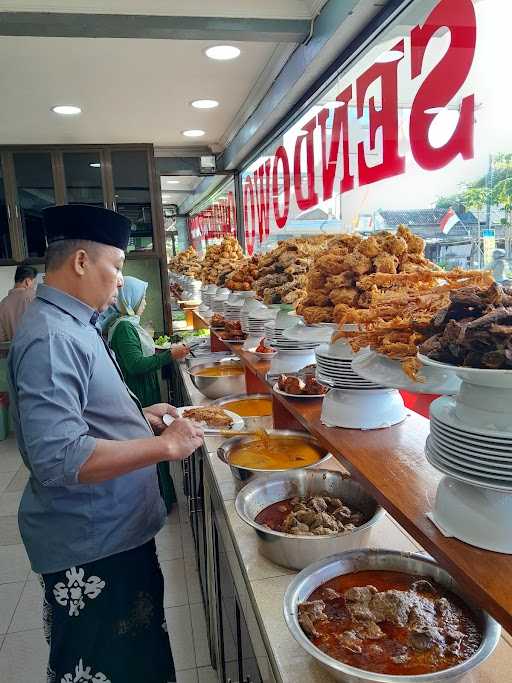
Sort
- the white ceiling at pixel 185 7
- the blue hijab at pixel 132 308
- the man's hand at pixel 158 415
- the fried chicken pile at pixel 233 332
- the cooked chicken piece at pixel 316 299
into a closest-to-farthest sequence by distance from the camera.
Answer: the cooked chicken piece at pixel 316 299 < the white ceiling at pixel 185 7 < the man's hand at pixel 158 415 < the fried chicken pile at pixel 233 332 < the blue hijab at pixel 132 308

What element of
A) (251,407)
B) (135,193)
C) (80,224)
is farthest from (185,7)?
(135,193)

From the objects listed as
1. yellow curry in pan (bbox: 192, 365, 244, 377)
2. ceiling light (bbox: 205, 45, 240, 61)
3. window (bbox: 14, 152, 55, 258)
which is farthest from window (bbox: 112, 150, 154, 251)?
ceiling light (bbox: 205, 45, 240, 61)

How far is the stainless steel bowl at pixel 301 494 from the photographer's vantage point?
4.86 ft

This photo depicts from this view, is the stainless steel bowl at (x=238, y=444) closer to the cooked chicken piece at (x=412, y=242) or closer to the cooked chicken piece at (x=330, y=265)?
the cooked chicken piece at (x=330, y=265)

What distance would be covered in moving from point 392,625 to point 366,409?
0.61m

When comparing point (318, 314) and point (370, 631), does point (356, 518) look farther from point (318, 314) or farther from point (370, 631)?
point (318, 314)

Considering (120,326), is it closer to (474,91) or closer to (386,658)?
(474,91)

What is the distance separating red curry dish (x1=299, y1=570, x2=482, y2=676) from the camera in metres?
1.08

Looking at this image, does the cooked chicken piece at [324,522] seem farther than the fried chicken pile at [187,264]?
No

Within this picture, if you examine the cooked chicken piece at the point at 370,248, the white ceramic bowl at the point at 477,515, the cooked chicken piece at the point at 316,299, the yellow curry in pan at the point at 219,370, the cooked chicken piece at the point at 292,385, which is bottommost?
the yellow curry in pan at the point at 219,370

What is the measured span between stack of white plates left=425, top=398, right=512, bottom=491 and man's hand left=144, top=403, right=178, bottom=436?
1.69 metres

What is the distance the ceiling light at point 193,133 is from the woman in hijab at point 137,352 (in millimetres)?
1800

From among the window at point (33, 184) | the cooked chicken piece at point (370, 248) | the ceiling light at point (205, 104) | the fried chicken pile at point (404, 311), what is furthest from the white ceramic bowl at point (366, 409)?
the window at point (33, 184)

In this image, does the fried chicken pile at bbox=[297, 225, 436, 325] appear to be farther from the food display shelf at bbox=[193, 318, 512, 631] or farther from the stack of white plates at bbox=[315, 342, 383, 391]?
the food display shelf at bbox=[193, 318, 512, 631]
